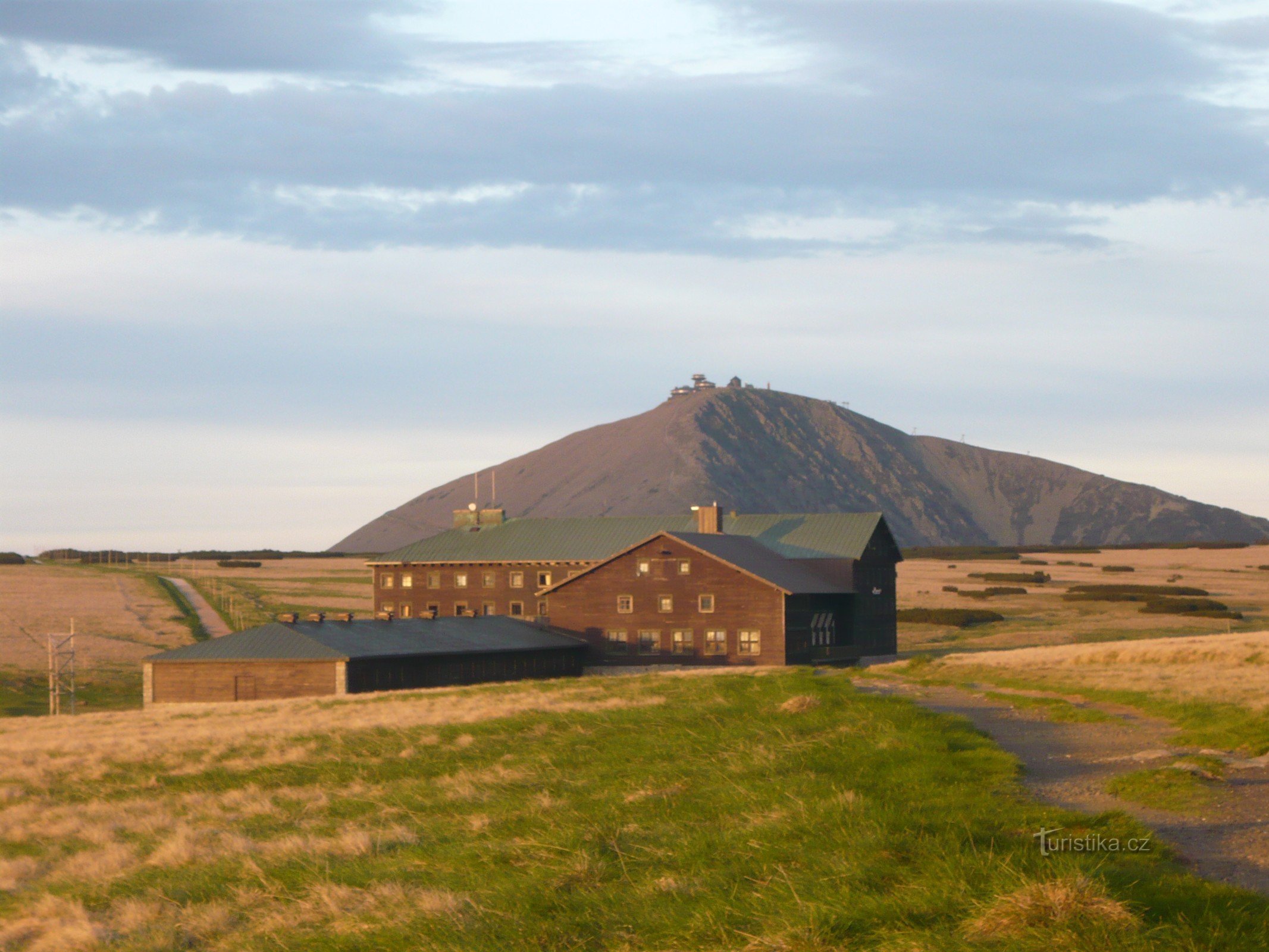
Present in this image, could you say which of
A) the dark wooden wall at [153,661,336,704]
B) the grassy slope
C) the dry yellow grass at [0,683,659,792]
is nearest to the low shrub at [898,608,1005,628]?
the dark wooden wall at [153,661,336,704]

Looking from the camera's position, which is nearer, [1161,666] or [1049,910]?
[1049,910]

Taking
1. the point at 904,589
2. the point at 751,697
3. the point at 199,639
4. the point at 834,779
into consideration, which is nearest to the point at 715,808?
the point at 834,779

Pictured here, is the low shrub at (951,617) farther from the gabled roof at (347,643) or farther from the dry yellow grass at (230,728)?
the dry yellow grass at (230,728)

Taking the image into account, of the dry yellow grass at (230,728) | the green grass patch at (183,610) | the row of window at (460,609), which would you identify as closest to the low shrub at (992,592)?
the row of window at (460,609)

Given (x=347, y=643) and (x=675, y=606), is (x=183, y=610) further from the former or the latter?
(x=347, y=643)

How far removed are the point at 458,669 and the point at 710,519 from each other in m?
27.2

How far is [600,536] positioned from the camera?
9731 cm

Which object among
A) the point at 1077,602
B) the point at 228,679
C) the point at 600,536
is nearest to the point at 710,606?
the point at 600,536

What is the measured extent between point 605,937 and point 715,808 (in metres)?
5.56

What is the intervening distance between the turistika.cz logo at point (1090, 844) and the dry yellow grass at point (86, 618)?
270 ft

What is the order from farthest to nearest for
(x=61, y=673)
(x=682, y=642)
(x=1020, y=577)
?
(x=1020, y=577), (x=682, y=642), (x=61, y=673)

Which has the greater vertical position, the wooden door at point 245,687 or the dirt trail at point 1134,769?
the dirt trail at point 1134,769

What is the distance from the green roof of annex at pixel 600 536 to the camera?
90.6m

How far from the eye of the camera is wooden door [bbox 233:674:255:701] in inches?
2645
